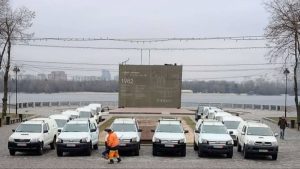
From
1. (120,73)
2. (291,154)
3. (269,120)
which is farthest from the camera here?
(120,73)

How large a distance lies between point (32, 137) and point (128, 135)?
4.61 metres

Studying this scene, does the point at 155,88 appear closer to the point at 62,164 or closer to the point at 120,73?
the point at 120,73

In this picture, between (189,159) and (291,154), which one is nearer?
(189,159)

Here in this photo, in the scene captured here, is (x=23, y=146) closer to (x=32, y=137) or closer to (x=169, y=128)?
(x=32, y=137)

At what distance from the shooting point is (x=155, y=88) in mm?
72375

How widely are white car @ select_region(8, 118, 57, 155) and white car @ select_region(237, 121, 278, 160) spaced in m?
9.89

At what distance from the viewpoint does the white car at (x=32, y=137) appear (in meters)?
27.1

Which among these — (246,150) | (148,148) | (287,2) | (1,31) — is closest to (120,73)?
(1,31)

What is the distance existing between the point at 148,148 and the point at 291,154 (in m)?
7.64

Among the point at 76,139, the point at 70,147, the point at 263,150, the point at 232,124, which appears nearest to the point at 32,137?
the point at 70,147

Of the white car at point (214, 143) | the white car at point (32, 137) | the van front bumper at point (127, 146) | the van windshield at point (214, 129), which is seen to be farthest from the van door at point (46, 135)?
the van windshield at point (214, 129)

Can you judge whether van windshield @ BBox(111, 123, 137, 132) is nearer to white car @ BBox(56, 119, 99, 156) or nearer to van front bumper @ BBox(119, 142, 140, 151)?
white car @ BBox(56, 119, 99, 156)

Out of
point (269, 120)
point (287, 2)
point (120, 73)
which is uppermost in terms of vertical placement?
point (287, 2)

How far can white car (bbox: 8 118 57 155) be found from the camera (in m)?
27.1
